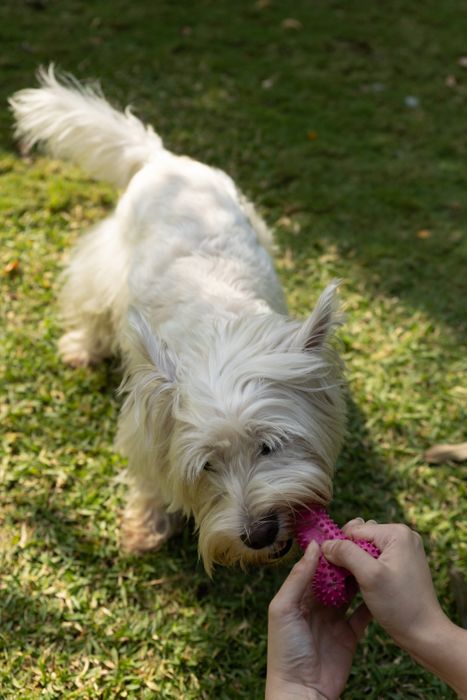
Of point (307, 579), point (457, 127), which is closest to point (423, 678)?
point (307, 579)

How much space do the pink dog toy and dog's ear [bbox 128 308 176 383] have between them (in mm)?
803

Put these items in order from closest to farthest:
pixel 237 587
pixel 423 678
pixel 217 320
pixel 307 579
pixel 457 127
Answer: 1. pixel 307 579
2. pixel 217 320
3. pixel 423 678
4. pixel 237 587
5. pixel 457 127

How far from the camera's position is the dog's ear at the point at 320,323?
255cm

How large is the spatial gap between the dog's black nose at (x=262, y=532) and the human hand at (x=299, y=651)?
193 millimetres

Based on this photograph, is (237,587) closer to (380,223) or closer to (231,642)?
(231,642)

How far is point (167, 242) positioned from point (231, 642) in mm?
2082

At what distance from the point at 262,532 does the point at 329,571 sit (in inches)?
12.0

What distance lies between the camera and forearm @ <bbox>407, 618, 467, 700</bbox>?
2.01m

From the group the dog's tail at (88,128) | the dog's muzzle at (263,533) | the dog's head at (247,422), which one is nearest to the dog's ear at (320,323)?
the dog's head at (247,422)

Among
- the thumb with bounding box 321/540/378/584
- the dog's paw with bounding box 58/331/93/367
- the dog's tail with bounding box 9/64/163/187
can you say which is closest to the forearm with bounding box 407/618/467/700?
the thumb with bounding box 321/540/378/584

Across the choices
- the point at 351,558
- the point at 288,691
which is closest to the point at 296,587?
the point at 351,558

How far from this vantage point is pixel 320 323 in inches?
102

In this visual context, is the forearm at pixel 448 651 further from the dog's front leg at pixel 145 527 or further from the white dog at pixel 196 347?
the dog's front leg at pixel 145 527

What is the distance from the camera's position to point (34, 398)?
4.18 m
